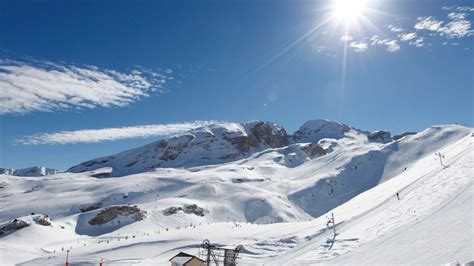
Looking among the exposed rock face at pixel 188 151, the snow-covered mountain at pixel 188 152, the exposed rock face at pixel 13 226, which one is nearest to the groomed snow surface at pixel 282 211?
the exposed rock face at pixel 13 226

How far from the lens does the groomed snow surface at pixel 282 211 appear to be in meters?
17.8

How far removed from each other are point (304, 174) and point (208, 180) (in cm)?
2472

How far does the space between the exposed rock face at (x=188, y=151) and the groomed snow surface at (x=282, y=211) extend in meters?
38.2

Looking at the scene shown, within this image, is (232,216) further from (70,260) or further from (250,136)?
(250,136)

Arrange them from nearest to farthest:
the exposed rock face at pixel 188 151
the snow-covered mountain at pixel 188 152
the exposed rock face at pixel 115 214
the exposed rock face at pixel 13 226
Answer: the exposed rock face at pixel 13 226, the exposed rock face at pixel 115 214, the snow-covered mountain at pixel 188 152, the exposed rock face at pixel 188 151

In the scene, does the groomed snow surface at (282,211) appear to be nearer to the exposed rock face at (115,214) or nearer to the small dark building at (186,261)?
the exposed rock face at (115,214)

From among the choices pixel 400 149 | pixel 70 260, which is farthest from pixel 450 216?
pixel 400 149

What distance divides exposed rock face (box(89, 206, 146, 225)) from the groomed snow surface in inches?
16.7

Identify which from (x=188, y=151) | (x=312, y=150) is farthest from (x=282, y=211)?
(x=188, y=151)

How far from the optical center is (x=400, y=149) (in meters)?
82.6

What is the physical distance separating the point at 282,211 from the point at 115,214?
96.3 ft

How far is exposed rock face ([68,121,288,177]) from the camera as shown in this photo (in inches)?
6570

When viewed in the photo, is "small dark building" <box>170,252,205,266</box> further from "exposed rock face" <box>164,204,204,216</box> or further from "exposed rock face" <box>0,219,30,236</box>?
"exposed rock face" <box>0,219,30,236</box>

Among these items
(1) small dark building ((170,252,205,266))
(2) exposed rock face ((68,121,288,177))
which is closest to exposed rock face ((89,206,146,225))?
(1) small dark building ((170,252,205,266))
